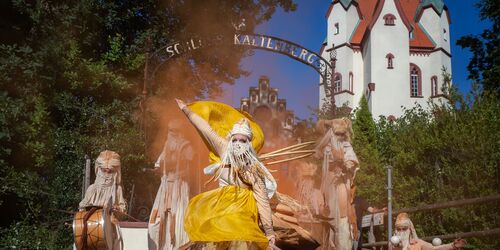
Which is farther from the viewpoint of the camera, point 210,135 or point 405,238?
point 405,238

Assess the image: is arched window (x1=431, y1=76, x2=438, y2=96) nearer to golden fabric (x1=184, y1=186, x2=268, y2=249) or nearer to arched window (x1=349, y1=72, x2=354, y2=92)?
arched window (x1=349, y1=72, x2=354, y2=92)

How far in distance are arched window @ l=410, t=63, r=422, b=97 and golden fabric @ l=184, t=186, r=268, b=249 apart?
50.9 metres

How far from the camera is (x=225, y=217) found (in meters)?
6.14

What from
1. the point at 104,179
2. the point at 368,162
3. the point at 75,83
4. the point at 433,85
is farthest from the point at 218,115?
the point at 433,85

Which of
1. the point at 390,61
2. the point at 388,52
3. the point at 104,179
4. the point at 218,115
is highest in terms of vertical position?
the point at 388,52

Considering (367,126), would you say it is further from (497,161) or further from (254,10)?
(497,161)

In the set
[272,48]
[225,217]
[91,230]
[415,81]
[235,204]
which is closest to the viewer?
[225,217]

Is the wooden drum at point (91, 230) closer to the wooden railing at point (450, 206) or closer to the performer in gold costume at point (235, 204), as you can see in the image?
the performer in gold costume at point (235, 204)

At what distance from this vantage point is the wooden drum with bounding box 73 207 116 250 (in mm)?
8781

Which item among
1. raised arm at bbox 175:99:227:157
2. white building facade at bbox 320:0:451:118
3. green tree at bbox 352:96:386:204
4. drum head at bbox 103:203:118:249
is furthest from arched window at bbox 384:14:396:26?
raised arm at bbox 175:99:227:157

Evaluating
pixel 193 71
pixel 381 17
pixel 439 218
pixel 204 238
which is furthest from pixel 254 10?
pixel 381 17

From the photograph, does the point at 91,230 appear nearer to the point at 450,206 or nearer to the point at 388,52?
the point at 450,206

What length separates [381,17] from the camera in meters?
55.0

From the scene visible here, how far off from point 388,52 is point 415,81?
3755mm
